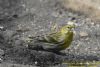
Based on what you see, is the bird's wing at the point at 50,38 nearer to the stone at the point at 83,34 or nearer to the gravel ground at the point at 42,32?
the gravel ground at the point at 42,32

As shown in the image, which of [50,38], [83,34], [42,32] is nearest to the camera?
[50,38]

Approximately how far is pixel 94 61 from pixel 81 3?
2.82 m

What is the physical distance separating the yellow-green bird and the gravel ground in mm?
150

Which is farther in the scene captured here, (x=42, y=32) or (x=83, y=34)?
(x=42, y=32)

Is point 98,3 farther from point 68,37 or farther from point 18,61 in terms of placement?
point 18,61

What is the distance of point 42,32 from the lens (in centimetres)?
783

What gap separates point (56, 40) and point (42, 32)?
6.64ft

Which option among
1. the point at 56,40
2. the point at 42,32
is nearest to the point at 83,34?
the point at 42,32

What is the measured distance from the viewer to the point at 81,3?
840 cm

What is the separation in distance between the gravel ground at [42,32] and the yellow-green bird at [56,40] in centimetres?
15

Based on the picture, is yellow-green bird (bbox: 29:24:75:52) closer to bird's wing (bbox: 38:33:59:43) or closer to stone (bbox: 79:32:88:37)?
bird's wing (bbox: 38:33:59:43)

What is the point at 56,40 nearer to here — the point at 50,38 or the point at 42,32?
the point at 50,38

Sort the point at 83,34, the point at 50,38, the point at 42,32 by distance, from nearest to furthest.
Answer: the point at 50,38, the point at 83,34, the point at 42,32

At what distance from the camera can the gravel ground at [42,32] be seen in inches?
222
